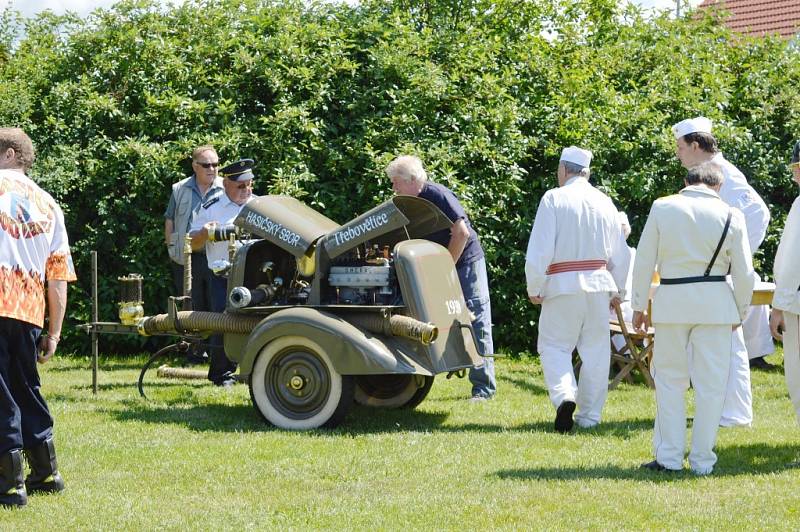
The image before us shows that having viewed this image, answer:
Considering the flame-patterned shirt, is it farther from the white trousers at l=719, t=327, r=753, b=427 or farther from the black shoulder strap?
the white trousers at l=719, t=327, r=753, b=427

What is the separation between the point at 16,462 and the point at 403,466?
2155 millimetres

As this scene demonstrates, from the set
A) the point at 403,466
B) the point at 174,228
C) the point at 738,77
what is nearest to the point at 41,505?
the point at 403,466

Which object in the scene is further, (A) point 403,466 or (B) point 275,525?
(A) point 403,466

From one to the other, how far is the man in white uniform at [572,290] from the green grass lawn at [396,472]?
329 mm

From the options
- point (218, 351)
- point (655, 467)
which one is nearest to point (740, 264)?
point (655, 467)

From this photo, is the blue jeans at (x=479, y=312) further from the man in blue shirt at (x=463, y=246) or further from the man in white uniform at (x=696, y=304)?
the man in white uniform at (x=696, y=304)

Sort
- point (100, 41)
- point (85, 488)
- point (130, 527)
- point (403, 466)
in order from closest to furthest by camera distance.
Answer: point (130, 527) < point (85, 488) < point (403, 466) < point (100, 41)

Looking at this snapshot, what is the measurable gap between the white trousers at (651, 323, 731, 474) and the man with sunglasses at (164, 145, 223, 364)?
460 centimetres

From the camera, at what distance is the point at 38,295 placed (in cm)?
563

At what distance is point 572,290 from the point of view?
761cm

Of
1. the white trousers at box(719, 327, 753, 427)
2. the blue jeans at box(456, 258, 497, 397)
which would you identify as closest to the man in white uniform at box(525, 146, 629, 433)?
the white trousers at box(719, 327, 753, 427)

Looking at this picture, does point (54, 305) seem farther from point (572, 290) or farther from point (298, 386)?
point (572, 290)

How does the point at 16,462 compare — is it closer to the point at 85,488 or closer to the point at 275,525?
the point at 85,488

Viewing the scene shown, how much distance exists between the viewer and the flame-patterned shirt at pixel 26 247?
5465 mm
